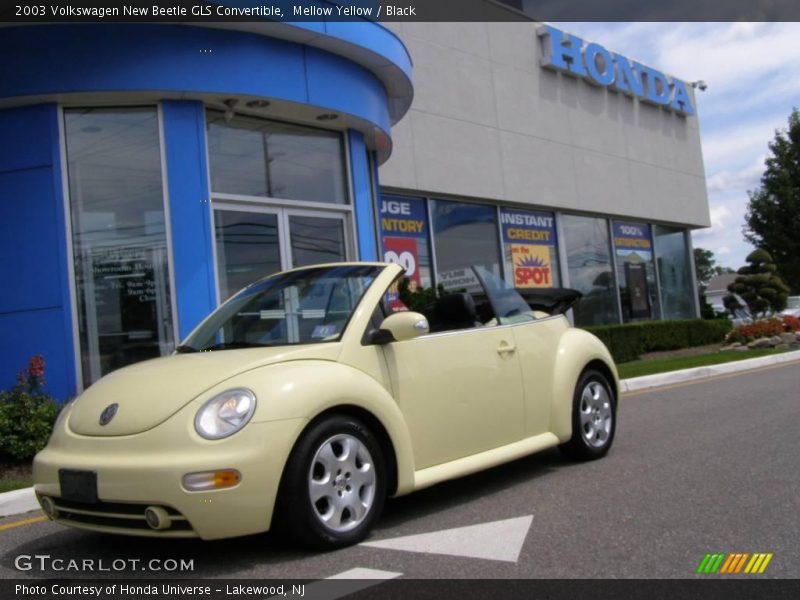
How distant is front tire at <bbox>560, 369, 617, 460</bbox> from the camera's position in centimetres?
605

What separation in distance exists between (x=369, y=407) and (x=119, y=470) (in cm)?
131

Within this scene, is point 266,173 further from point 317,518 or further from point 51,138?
point 317,518

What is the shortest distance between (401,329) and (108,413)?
1641mm

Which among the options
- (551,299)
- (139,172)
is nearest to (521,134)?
(139,172)

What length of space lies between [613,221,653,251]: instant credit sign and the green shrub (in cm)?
1678

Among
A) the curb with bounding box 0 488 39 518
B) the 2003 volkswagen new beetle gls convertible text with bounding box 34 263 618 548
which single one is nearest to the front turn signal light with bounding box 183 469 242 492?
the 2003 volkswagen new beetle gls convertible text with bounding box 34 263 618 548

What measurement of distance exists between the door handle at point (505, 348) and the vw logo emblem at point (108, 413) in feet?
8.20

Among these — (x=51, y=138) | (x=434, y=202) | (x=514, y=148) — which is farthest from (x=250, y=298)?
(x=514, y=148)

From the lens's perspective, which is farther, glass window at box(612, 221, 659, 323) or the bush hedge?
glass window at box(612, 221, 659, 323)

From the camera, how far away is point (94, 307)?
Answer: 356 inches

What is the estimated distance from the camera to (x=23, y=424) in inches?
285

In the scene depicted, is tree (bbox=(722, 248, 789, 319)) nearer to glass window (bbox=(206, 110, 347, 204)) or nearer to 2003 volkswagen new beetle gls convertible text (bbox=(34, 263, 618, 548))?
glass window (bbox=(206, 110, 347, 204))

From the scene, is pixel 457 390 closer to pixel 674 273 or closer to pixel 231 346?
pixel 231 346

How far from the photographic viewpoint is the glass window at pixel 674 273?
2348cm
